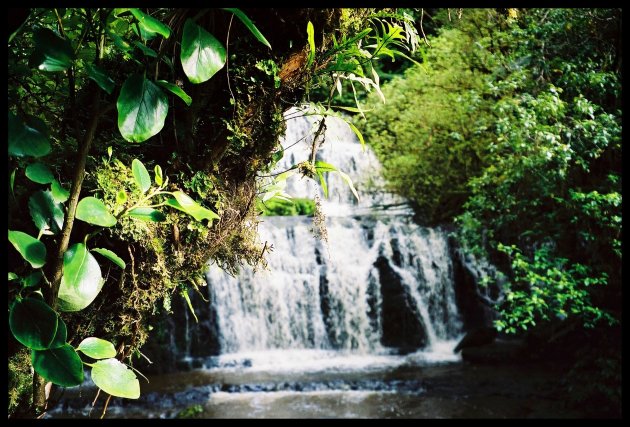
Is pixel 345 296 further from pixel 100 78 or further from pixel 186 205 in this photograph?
pixel 100 78

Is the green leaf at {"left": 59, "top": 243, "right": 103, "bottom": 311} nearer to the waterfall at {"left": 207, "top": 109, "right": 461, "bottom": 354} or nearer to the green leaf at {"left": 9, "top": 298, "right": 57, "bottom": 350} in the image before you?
the green leaf at {"left": 9, "top": 298, "right": 57, "bottom": 350}

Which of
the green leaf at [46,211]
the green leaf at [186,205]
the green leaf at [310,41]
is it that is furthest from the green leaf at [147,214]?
the green leaf at [310,41]

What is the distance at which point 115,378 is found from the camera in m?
1.10

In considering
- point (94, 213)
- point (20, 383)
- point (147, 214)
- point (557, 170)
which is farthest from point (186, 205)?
point (557, 170)

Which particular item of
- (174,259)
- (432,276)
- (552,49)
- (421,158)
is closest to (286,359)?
(432,276)

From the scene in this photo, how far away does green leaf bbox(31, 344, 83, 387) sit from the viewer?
3.24 feet

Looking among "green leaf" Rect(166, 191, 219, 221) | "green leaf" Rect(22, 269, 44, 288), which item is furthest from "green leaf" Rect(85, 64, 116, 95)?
"green leaf" Rect(22, 269, 44, 288)

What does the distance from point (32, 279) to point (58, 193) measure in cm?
19

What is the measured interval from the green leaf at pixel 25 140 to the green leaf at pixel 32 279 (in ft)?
0.82

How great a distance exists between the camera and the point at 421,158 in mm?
11648

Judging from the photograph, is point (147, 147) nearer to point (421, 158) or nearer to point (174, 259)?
point (174, 259)

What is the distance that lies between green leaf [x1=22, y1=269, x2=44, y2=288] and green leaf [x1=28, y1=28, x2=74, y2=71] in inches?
16.9

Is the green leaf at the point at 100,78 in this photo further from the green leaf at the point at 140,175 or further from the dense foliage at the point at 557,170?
the dense foliage at the point at 557,170
